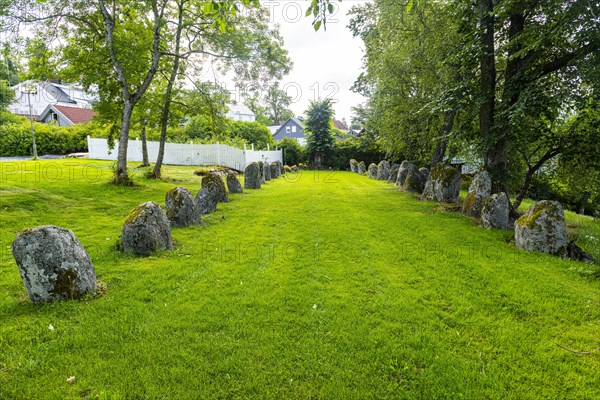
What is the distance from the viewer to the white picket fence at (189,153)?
61.9 ft

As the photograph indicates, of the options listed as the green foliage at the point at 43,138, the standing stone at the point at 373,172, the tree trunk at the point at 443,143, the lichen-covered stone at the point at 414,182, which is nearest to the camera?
the tree trunk at the point at 443,143

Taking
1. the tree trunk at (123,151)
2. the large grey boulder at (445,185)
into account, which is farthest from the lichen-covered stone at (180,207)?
the large grey boulder at (445,185)

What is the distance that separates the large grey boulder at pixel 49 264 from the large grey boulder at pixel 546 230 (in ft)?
23.2

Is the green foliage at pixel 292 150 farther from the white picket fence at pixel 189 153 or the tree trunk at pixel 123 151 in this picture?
the tree trunk at pixel 123 151

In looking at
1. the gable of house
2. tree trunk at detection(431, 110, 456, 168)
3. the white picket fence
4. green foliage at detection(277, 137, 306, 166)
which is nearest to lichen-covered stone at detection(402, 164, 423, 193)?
tree trunk at detection(431, 110, 456, 168)

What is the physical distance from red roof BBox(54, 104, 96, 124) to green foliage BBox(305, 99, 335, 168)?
21.5m

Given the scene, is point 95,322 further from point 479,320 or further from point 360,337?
point 479,320

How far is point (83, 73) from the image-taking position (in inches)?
423

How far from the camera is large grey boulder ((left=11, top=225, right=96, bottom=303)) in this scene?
3141 mm

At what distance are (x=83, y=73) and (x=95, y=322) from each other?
11.3 meters

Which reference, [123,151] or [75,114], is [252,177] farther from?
[75,114]

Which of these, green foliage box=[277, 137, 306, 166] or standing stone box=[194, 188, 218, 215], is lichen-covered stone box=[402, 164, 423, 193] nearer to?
standing stone box=[194, 188, 218, 215]

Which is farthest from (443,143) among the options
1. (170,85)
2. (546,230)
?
(170,85)

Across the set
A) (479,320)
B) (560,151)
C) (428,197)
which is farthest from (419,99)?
(479,320)
